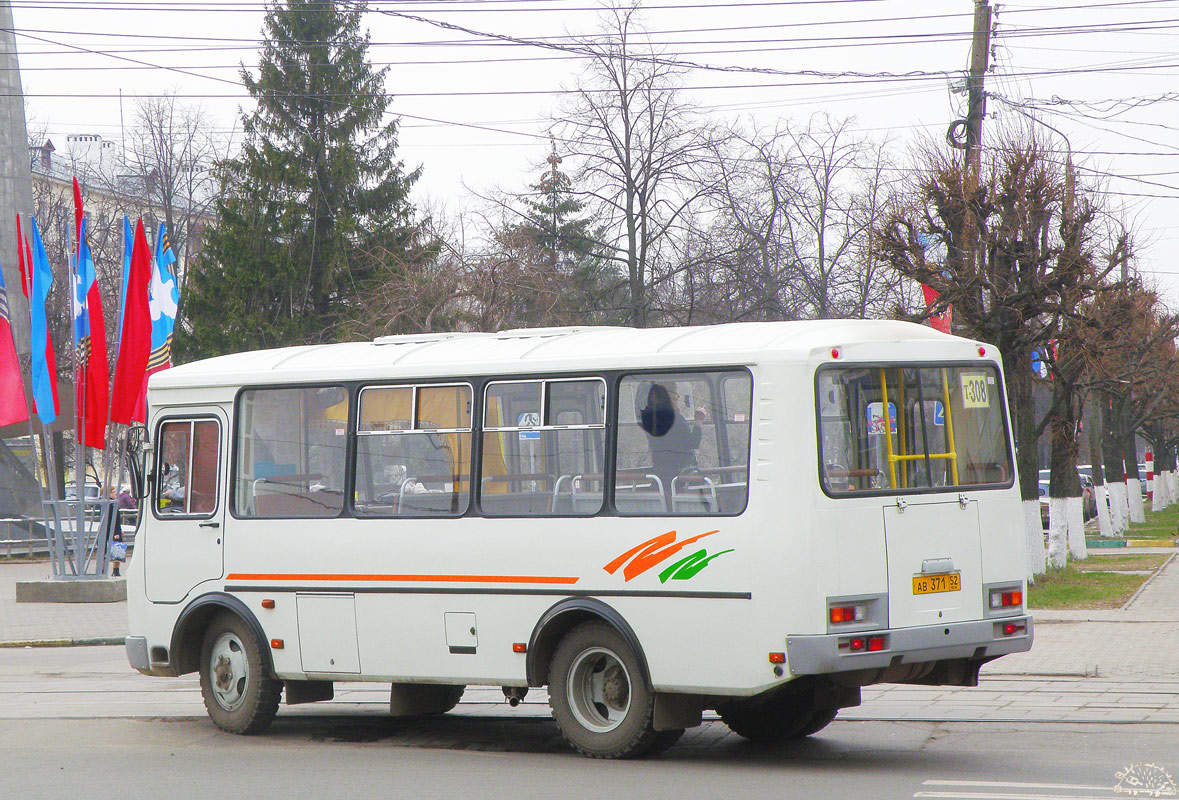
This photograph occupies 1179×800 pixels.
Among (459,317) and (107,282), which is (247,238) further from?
(459,317)

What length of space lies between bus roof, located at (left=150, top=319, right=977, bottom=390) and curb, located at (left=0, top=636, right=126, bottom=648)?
25.3ft

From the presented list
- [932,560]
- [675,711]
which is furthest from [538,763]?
[932,560]

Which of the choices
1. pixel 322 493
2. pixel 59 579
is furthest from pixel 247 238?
pixel 322 493

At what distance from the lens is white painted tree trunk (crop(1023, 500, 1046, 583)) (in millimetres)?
21172

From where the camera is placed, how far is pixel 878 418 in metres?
8.56

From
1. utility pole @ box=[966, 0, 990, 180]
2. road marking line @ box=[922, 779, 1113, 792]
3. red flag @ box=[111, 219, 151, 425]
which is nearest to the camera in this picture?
road marking line @ box=[922, 779, 1113, 792]

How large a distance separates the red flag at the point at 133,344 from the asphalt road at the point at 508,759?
1062 cm

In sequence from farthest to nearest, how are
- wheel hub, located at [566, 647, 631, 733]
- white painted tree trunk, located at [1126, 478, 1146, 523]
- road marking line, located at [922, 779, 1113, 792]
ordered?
1. white painted tree trunk, located at [1126, 478, 1146, 523]
2. wheel hub, located at [566, 647, 631, 733]
3. road marking line, located at [922, 779, 1113, 792]

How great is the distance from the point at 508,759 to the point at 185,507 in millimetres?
3235

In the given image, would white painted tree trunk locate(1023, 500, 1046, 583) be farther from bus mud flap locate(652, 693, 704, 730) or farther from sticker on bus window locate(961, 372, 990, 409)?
bus mud flap locate(652, 693, 704, 730)

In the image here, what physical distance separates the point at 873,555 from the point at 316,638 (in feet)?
12.5

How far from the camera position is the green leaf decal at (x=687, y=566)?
8305 mm

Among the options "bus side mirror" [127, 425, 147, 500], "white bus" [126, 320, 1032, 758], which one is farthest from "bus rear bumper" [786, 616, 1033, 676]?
"bus side mirror" [127, 425, 147, 500]

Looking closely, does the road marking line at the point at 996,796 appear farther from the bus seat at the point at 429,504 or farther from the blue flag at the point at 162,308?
the blue flag at the point at 162,308
